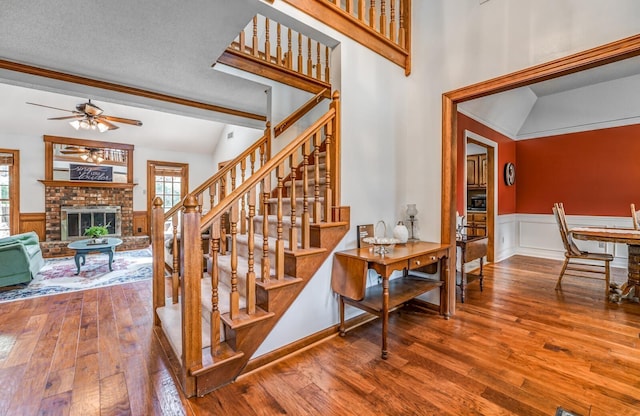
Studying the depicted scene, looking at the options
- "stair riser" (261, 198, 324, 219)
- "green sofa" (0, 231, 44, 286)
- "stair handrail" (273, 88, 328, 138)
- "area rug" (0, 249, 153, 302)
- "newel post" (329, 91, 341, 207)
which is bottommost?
"area rug" (0, 249, 153, 302)

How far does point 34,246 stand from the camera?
4.57 metres

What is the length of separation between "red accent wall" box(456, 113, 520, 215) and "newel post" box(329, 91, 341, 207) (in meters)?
2.29

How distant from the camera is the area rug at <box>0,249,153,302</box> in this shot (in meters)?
3.65

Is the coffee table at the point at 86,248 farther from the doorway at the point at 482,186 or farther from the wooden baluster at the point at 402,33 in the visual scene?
the doorway at the point at 482,186

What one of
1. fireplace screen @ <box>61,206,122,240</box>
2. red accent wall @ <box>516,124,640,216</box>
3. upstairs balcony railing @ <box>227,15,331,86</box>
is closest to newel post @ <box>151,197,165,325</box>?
upstairs balcony railing @ <box>227,15,331,86</box>

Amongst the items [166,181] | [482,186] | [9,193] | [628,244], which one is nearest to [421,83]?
[628,244]

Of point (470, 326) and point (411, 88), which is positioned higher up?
point (411, 88)

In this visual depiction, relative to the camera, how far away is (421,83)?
298 cm

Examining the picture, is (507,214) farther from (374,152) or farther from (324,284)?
(324,284)

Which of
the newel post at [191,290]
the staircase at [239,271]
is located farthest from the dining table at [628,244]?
the newel post at [191,290]

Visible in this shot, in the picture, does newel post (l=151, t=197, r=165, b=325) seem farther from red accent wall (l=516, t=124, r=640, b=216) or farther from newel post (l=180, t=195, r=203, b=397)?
red accent wall (l=516, t=124, r=640, b=216)

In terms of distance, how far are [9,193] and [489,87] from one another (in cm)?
909

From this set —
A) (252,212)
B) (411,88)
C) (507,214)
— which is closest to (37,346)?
(252,212)

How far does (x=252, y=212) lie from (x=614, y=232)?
13.2 feet
